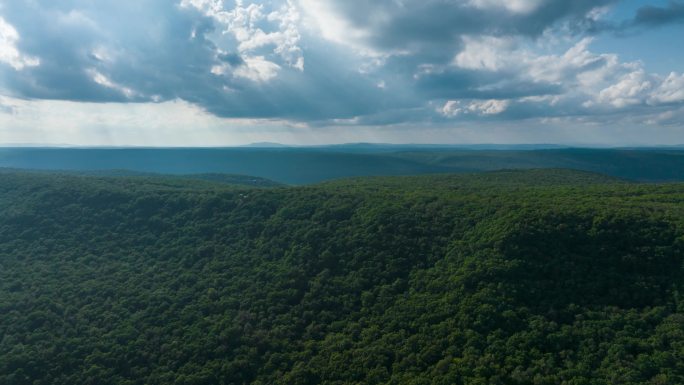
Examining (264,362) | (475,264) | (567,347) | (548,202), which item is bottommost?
(264,362)

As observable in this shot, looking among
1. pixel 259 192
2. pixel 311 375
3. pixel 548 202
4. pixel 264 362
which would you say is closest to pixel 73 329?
pixel 264 362

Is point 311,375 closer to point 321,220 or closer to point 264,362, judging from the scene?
point 264,362

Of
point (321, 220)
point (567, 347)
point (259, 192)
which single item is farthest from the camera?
point (259, 192)

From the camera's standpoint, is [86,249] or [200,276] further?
[86,249]

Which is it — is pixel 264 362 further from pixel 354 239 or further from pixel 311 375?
pixel 354 239

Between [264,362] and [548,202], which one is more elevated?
[548,202]

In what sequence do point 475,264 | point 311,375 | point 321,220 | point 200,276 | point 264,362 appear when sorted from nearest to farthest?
point 311,375
point 264,362
point 475,264
point 200,276
point 321,220
